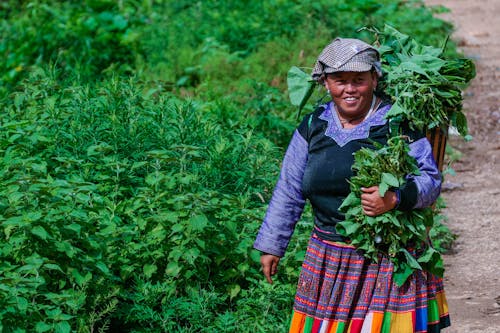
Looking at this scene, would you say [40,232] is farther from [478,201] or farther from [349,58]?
[478,201]

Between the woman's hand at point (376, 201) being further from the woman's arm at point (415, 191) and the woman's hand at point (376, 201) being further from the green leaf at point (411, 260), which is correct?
the green leaf at point (411, 260)

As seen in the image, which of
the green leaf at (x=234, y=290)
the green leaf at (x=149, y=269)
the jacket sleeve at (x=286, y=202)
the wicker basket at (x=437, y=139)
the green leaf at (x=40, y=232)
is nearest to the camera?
the wicker basket at (x=437, y=139)

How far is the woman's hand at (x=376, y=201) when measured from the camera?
3770 millimetres

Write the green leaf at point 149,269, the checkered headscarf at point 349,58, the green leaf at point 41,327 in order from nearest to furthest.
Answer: the checkered headscarf at point 349,58 → the green leaf at point 41,327 → the green leaf at point 149,269

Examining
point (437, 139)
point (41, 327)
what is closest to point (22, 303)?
point (41, 327)

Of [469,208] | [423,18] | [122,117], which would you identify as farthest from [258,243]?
[423,18]

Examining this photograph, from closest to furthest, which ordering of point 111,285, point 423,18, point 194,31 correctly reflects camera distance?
1. point 111,285
2. point 194,31
3. point 423,18

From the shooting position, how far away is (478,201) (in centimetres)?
777

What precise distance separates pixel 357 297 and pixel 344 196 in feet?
1.33

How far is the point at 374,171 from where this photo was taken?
149 inches

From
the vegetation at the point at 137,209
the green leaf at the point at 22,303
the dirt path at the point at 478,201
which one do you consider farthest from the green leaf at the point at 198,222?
the dirt path at the point at 478,201

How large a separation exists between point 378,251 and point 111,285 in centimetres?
149

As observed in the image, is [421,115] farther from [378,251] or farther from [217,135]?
[217,135]

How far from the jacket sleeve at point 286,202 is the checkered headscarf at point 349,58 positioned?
0.35 meters
